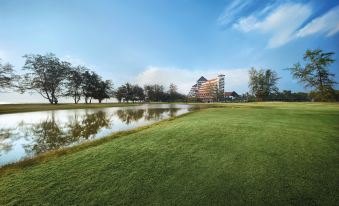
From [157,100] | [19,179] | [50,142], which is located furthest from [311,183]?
[157,100]

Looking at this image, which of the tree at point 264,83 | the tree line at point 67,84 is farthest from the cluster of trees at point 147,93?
the tree at point 264,83

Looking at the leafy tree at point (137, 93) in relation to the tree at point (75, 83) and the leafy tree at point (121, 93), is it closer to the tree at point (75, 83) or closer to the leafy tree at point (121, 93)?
the leafy tree at point (121, 93)

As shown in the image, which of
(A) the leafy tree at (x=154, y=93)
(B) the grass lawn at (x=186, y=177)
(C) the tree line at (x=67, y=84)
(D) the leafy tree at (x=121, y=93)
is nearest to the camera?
(B) the grass lawn at (x=186, y=177)

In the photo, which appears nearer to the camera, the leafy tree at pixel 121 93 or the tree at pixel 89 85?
the tree at pixel 89 85

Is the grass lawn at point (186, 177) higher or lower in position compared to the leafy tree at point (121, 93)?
lower

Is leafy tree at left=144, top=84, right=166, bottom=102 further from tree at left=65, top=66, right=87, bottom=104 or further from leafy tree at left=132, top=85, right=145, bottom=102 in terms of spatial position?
tree at left=65, top=66, right=87, bottom=104

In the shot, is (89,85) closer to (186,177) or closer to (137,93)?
(137,93)

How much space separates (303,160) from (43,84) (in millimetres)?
62316

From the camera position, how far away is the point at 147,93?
105 m

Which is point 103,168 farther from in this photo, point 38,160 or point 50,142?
point 50,142

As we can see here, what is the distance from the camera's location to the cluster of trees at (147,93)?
93062 millimetres

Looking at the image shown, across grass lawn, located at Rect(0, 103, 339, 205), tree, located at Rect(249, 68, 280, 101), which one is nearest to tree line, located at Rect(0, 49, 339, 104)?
tree, located at Rect(249, 68, 280, 101)

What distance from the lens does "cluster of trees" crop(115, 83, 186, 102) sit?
93.1 metres

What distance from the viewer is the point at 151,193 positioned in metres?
2.69
